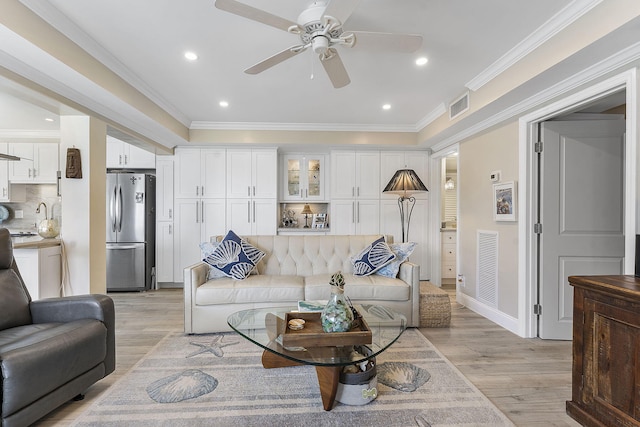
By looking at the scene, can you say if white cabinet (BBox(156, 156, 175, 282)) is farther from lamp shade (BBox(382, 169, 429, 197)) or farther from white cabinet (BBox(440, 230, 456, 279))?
white cabinet (BBox(440, 230, 456, 279))

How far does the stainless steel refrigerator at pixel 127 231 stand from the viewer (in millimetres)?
4578

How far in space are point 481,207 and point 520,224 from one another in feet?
2.31

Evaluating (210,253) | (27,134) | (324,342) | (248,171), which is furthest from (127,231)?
(324,342)

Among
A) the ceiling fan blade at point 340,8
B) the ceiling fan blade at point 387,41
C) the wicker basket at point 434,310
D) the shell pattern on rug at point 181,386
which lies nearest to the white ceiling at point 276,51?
the ceiling fan blade at point 387,41

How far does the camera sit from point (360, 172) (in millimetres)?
4961

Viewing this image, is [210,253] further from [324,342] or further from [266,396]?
[324,342]

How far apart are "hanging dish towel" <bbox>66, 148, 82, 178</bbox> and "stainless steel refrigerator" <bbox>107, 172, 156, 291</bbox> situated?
170 centimetres

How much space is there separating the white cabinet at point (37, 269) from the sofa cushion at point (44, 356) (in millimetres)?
1068

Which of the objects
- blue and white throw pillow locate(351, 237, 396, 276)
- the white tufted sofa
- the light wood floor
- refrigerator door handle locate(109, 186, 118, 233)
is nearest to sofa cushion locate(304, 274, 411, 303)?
the white tufted sofa

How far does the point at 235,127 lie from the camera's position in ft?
15.0

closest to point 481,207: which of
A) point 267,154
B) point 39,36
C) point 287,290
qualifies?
point 287,290

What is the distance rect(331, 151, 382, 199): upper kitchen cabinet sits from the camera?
494cm

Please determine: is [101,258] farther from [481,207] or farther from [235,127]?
[481,207]

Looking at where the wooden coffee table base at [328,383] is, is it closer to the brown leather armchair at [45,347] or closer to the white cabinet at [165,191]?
the brown leather armchair at [45,347]
